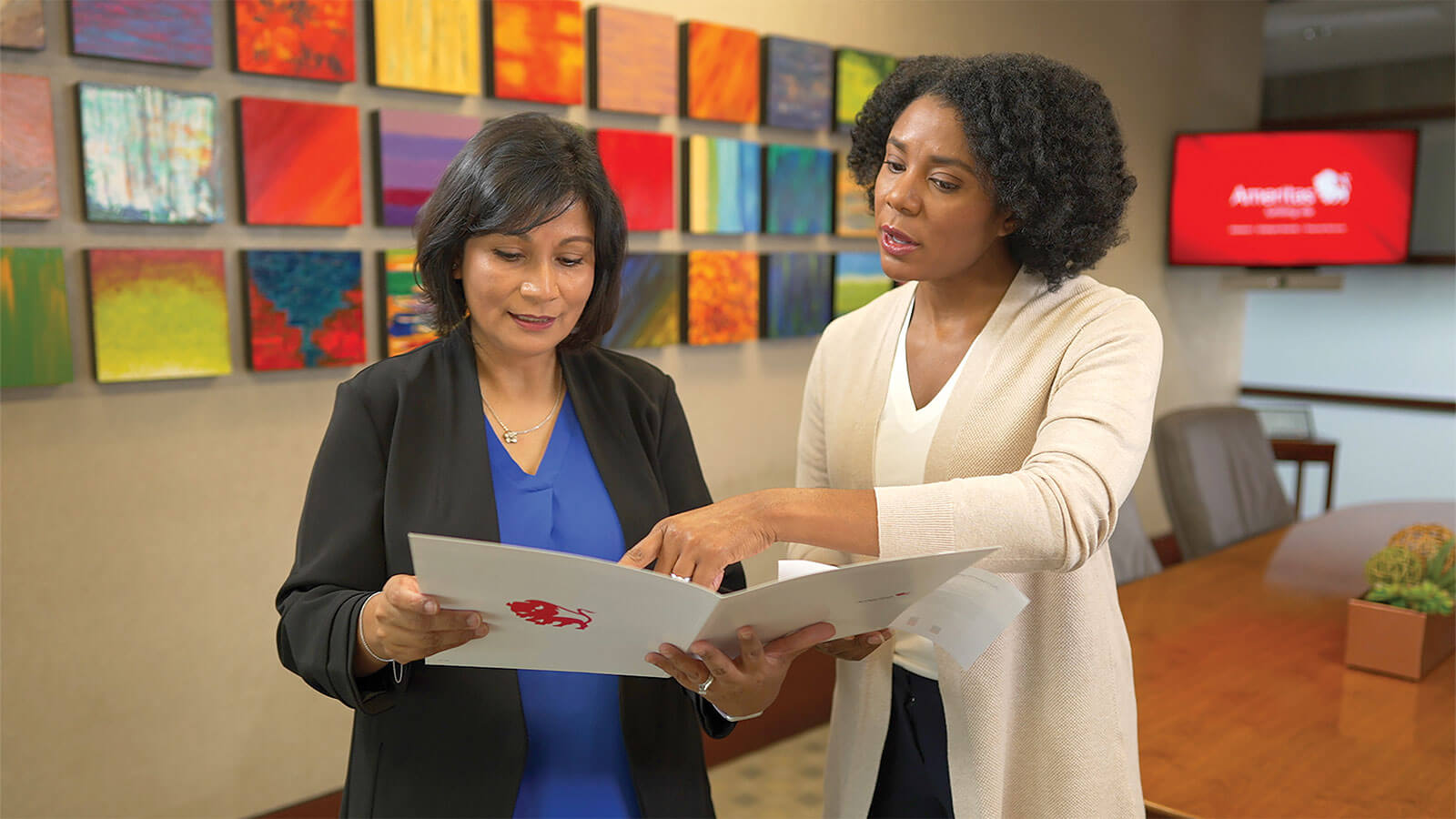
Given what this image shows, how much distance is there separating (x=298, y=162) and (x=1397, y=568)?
2518 mm

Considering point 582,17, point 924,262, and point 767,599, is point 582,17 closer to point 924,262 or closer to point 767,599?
point 924,262

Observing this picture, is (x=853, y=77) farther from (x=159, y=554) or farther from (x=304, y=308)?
(x=159, y=554)

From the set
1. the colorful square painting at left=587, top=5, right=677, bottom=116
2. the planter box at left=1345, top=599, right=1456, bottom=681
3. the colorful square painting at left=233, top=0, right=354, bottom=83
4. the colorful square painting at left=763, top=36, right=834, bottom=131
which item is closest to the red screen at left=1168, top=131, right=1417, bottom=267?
the colorful square painting at left=763, top=36, right=834, bottom=131

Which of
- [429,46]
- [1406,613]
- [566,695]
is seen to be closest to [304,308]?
[429,46]

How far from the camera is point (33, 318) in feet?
6.81

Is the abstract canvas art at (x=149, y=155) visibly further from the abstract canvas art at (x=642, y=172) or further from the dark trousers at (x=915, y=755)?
the dark trousers at (x=915, y=755)

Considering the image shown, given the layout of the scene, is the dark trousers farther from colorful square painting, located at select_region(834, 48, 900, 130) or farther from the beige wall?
colorful square painting, located at select_region(834, 48, 900, 130)

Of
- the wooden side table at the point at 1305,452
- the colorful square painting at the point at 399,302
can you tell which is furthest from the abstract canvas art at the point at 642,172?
the wooden side table at the point at 1305,452

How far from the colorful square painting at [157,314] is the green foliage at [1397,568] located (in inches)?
98.4

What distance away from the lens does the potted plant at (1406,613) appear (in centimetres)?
198

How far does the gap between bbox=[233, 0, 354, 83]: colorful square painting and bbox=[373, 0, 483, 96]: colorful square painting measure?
0.26 feet

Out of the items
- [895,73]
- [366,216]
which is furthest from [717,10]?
[895,73]

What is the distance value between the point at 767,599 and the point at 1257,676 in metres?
1.50

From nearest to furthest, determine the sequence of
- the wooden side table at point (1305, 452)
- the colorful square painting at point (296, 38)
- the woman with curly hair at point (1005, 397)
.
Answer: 1. the woman with curly hair at point (1005, 397)
2. the colorful square painting at point (296, 38)
3. the wooden side table at point (1305, 452)
